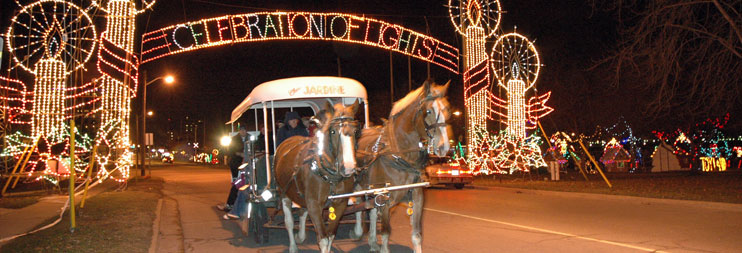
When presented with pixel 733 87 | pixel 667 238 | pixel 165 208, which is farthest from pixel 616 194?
pixel 165 208

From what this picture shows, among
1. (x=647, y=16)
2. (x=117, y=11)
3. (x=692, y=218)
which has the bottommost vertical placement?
(x=692, y=218)

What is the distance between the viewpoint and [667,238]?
9.60 meters

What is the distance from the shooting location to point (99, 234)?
10.1 m

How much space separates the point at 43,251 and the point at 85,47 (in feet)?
50.8

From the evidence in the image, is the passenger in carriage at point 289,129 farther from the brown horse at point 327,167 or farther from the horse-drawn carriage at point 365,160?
the brown horse at point 327,167

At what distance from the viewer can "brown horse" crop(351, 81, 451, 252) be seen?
21.5 ft

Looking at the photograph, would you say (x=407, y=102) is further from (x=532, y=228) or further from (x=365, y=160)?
(x=532, y=228)

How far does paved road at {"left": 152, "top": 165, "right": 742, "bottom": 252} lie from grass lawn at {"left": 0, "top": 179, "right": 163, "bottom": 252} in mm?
500

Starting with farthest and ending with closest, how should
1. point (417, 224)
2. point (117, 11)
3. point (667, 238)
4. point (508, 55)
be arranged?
point (508, 55) → point (117, 11) → point (667, 238) → point (417, 224)

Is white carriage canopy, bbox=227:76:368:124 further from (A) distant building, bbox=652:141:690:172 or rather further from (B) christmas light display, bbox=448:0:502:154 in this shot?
(A) distant building, bbox=652:141:690:172

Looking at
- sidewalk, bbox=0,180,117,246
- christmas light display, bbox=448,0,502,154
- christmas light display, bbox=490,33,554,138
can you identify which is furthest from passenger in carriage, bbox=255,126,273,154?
christmas light display, bbox=490,33,554,138

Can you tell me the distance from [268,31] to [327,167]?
13193 mm

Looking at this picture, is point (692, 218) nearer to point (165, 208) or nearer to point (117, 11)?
point (165, 208)

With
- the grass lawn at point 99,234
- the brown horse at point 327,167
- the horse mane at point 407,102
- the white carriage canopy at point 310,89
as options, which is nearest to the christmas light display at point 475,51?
the grass lawn at point 99,234
